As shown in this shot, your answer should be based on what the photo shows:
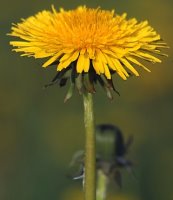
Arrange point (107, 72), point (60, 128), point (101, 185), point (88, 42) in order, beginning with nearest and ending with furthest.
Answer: point (107, 72), point (88, 42), point (101, 185), point (60, 128)

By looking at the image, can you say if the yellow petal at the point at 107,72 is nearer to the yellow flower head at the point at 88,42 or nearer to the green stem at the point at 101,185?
the yellow flower head at the point at 88,42

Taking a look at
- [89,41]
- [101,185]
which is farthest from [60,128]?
[89,41]

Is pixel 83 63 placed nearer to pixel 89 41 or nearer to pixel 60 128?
pixel 89 41

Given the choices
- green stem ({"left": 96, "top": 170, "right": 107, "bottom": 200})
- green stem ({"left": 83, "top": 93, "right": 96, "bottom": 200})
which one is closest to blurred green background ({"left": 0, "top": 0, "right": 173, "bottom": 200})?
green stem ({"left": 96, "top": 170, "right": 107, "bottom": 200})

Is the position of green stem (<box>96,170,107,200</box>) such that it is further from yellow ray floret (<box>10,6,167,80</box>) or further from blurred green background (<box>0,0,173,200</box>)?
blurred green background (<box>0,0,173,200</box>)

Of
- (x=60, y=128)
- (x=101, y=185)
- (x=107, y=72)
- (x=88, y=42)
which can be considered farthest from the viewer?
(x=60, y=128)

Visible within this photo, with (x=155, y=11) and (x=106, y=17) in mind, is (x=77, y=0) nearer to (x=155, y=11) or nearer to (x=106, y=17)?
(x=155, y=11)

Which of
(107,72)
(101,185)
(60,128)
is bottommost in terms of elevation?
(101,185)
